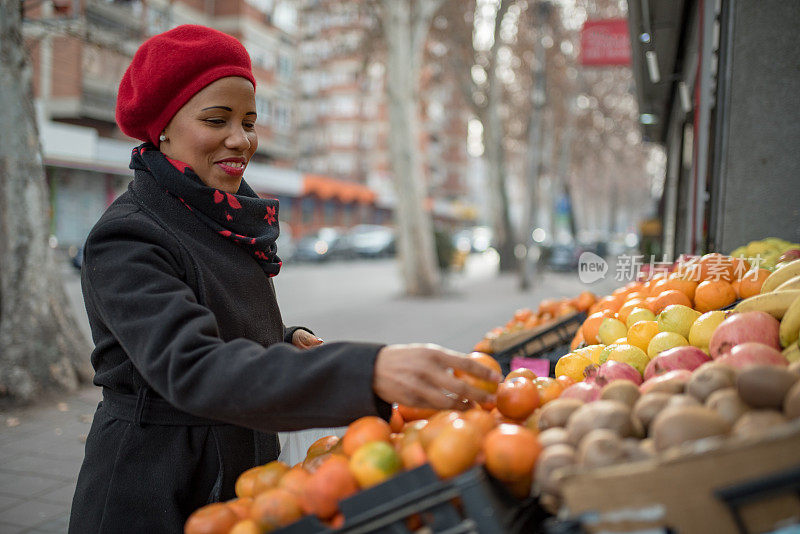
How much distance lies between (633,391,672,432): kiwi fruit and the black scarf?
1148mm

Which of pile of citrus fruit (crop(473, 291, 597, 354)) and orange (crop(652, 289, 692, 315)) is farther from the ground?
orange (crop(652, 289, 692, 315))

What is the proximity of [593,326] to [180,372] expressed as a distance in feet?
6.90

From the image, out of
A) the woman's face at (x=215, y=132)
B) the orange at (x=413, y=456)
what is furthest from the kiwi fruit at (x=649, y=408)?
the woman's face at (x=215, y=132)

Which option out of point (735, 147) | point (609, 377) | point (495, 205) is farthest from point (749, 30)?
point (495, 205)

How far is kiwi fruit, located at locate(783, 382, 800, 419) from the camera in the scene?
47.8 inches

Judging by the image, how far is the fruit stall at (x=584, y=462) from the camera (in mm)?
1069

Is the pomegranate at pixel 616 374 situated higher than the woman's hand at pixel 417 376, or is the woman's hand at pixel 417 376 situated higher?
the woman's hand at pixel 417 376

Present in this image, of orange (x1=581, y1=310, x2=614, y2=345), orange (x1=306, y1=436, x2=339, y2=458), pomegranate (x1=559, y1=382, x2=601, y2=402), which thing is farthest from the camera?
orange (x1=581, y1=310, x2=614, y2=345)

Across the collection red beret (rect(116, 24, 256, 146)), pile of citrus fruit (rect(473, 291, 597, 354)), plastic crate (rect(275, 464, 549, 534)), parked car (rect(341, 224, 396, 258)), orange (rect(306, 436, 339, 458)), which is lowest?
parked car (rect(341, 224, 396, 258))

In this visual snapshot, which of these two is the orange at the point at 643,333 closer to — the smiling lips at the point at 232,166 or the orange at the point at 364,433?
the orange at the point at 364,433

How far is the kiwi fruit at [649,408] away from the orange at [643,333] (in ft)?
3.09

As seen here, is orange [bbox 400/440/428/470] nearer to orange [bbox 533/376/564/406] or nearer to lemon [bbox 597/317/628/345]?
orange [bbox 533/376/564/406]

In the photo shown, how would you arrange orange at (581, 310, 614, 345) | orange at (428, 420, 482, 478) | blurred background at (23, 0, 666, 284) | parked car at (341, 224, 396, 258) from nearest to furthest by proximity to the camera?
orange at (428, 420, 482, 478)
orange at (581, 310, 614, 345)
blurred background at (23, 0, 666, 284)
parked car at (341, 224, 396, 258)

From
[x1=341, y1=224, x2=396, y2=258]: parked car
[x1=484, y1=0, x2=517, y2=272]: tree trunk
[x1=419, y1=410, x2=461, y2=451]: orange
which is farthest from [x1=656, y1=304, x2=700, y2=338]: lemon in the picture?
[x1=341, y1=224, x2=396, y2=258]: parked car
